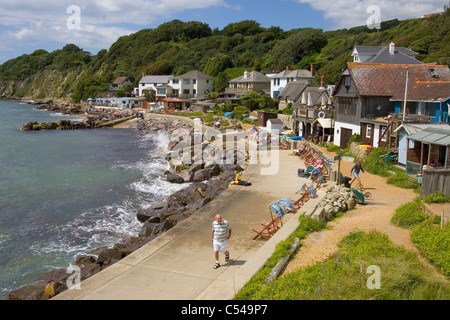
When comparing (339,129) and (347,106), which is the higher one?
(347,106)

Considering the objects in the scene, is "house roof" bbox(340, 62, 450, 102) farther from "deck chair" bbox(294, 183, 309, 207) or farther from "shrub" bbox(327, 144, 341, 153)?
"deck chair" bbox(294, 183, 309, 207)

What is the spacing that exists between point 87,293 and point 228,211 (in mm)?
7885

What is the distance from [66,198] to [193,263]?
15.0m

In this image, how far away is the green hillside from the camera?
64.7 metres

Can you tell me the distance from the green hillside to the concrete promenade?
4245cm

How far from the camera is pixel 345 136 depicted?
3062 cm

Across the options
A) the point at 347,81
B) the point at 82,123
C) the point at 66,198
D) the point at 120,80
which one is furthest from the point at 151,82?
the point at 66,198

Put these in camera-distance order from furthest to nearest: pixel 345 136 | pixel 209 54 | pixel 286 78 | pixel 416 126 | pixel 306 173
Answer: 1. pixel 209 54
2. pixel 286 78
3. pixel 345 136
4. pixel 306 173
5. pixel 416 126

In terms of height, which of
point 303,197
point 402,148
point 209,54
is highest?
point 209,54

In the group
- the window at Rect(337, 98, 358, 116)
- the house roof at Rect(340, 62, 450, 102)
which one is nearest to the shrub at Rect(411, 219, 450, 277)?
the house roof at Rect(340, 62, 450, 102)

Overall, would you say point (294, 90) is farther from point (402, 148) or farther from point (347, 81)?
point (402, 148)

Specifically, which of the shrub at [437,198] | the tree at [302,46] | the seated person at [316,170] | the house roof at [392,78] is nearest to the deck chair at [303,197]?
the seated person at [316,170]
